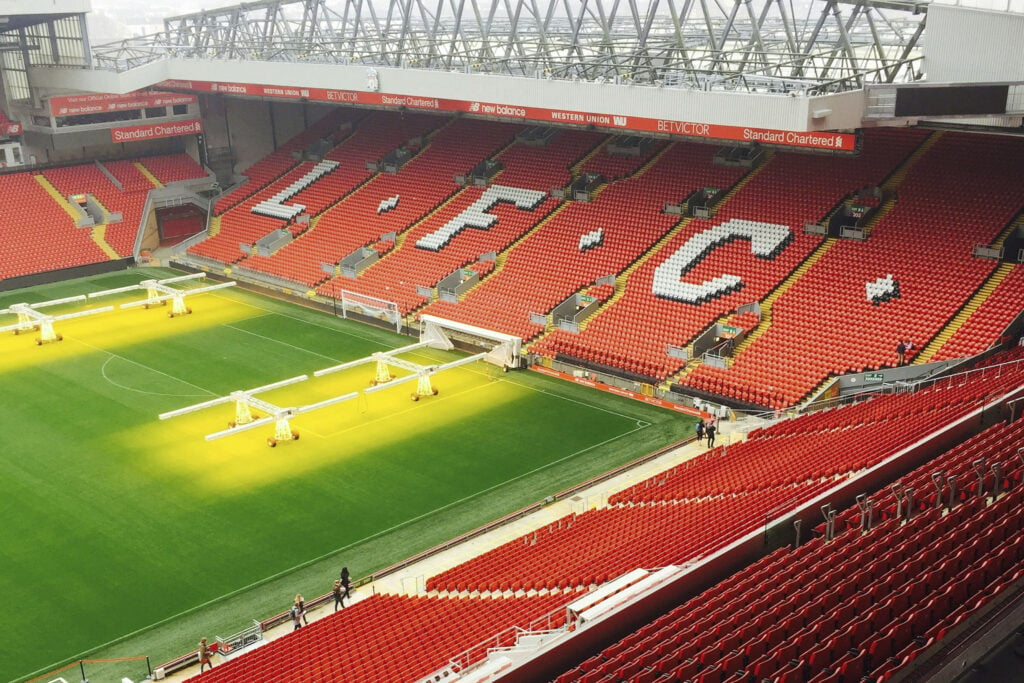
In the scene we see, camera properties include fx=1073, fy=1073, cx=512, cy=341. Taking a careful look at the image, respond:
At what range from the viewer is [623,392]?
35188 millimetres

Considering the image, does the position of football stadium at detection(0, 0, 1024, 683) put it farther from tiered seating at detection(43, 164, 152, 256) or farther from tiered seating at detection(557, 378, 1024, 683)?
tiered seating at detection(43, 164, 152, 256)

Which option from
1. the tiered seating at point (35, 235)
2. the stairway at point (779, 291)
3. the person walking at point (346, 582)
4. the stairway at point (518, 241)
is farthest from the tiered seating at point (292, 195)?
the person walking at point (346, 582)

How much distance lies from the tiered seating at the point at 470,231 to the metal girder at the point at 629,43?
4.51 metres

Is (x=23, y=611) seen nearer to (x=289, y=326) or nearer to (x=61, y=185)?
(x=289, y=326)

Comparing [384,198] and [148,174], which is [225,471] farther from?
[148,174]

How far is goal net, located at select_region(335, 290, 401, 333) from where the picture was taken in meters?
42.8

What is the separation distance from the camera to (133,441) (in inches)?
1241

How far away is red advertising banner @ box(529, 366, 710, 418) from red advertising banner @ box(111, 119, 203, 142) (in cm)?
2991

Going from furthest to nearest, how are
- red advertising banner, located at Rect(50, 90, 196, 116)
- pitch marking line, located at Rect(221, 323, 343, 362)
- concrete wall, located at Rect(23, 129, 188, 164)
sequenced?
concrete wall, located at Rect(23, 129, 188, 164) < red advertising banner, located at Rect(50, 90, 196, 116) < pitch marking line, located at Rect(221, 323, 343, 362)

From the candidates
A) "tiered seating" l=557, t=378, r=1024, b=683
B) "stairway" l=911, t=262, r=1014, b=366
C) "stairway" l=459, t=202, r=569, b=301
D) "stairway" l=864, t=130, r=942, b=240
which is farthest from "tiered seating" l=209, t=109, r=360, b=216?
"tiered seating" l=557, t=378, r=1024, b=683

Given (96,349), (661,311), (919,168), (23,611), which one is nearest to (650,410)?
(661,311)

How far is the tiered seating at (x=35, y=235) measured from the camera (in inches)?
1987

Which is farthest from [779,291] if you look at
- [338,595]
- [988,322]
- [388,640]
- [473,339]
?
[388,640]

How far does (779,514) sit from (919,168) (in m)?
21.6
